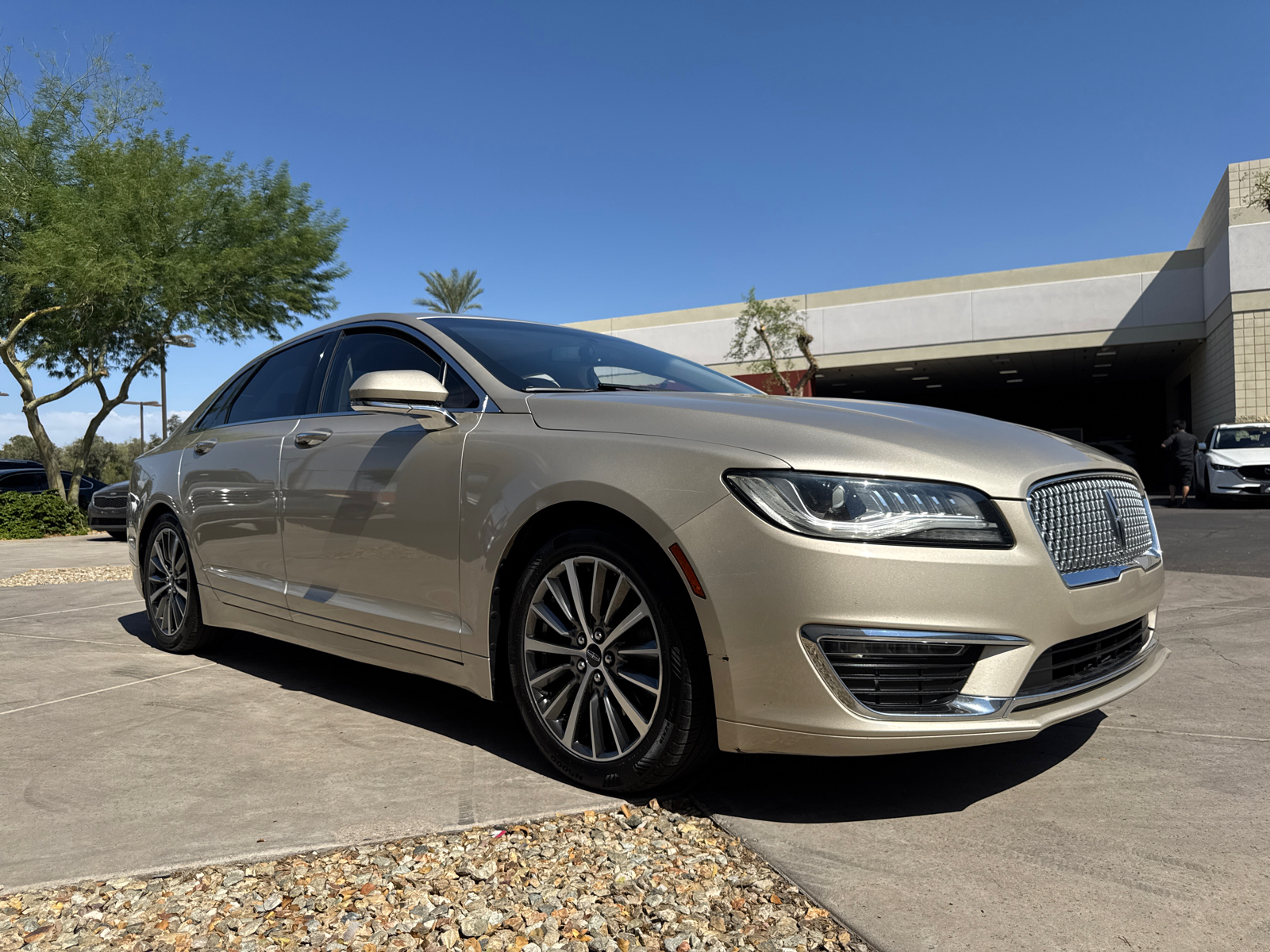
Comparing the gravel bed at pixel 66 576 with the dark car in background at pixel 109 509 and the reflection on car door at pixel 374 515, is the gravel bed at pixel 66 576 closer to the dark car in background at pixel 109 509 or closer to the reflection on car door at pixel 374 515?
the dark car in background at pixel 109 509

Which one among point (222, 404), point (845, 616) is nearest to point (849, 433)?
point (845, 616)

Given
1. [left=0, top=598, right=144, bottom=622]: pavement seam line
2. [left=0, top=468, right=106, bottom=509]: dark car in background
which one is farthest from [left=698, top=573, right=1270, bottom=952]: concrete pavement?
[left=0, top=468, right=106, bottom=509]: dark car in background

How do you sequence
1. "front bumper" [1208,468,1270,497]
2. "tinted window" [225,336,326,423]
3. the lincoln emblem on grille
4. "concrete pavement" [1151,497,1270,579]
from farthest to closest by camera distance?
"front bumper" [1208,468,1270,497], "concrete pavement" [1151,497,1270,579], "tinted window" [225,336,326,423], the lincoln emblem on grille

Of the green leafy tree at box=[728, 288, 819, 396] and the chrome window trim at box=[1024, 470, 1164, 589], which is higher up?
the green leafy tree at box=[728, 288, 819, 396]

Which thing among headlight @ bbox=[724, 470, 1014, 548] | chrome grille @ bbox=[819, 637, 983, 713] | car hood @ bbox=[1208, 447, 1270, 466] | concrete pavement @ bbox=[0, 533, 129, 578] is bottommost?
concrete pavement @ bbox=[0, 533, 129, 578]

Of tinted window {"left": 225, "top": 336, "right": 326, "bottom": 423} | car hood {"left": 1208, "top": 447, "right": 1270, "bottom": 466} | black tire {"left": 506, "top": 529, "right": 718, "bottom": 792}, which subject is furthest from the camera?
car hood {"left": 1208, "top": 447, "right": 1270, "bottom": 466}

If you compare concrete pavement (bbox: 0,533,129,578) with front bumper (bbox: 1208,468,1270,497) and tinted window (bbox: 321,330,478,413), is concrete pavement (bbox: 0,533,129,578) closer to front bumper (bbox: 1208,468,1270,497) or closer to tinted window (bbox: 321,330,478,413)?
tinted window (bbox: 321,330,478,413)

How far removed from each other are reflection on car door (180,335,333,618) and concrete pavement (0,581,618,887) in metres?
0.49

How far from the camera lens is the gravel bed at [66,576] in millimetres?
8836

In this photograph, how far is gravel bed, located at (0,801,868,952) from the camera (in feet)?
6.56

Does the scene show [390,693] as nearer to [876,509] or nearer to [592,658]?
[592,658]

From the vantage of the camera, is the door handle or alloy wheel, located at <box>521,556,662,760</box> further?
the door handle

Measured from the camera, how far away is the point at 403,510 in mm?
3352

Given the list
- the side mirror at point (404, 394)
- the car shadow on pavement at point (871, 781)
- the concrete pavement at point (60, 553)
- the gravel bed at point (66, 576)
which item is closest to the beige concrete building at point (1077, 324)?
the concrete pavement at point (60, 553)
